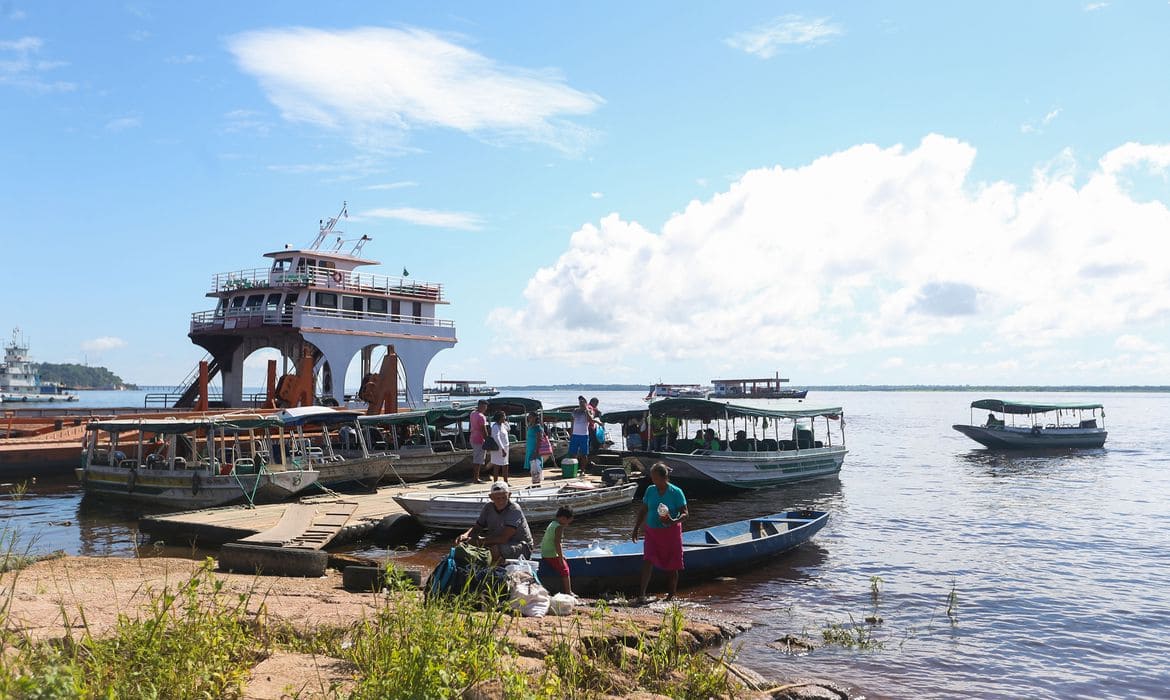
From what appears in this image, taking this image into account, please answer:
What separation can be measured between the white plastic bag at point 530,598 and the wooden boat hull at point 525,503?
220 inches

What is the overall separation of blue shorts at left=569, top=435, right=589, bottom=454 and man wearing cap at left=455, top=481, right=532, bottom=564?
43.6ft

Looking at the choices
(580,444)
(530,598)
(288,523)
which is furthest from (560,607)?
(580,444)

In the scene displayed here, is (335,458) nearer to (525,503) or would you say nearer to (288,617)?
(525,503)

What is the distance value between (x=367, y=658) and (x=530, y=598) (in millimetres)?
3131

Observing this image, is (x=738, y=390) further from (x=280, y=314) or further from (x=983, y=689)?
(x=983, y=689)

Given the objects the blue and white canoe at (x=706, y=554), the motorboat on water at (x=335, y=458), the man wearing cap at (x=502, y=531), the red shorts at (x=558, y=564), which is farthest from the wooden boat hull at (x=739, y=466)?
the man wearing cap at (x=502, y=531)

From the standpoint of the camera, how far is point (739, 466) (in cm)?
2405

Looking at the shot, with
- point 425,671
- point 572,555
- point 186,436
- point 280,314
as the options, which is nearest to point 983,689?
point 572,555

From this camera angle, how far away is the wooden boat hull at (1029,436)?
1708 inches

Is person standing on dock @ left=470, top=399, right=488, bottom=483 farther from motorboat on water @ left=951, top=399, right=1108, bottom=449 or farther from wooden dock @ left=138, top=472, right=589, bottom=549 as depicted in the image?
motorboat on water @ left=951, top=399, right=1108, bottom=449

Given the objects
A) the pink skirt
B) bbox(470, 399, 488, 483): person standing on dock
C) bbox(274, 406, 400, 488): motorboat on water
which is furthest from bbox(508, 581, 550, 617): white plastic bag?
bbox(274, 406, 400, 488): motorboat on water

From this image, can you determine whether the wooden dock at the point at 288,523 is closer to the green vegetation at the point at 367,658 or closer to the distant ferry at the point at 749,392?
the green vegetation at the point at 367,658

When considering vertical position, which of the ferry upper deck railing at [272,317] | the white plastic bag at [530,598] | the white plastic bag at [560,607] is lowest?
the white plastic bag at [560,607]

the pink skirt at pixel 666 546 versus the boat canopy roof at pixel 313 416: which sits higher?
the boat canopy roof at pixel 313 416
